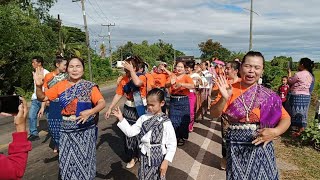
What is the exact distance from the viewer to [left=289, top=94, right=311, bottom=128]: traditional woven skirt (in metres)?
7.39

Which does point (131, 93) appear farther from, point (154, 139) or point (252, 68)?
point (252, 68)

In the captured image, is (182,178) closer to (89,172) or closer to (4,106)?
(89,172)

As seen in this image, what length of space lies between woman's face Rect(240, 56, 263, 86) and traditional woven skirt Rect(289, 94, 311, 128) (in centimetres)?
487

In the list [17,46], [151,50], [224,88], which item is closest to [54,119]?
[224,88]

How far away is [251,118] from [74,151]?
216 cm

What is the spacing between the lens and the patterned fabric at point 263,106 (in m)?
2.98

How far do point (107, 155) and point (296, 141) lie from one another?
13.9 feet

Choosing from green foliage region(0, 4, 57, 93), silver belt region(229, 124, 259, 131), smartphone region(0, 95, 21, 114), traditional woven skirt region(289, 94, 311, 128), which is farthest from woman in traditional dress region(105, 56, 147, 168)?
green foliage region(0, 4, 57, 93)

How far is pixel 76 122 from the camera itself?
12.8 feet

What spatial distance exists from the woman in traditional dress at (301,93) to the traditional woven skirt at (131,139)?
3974mm

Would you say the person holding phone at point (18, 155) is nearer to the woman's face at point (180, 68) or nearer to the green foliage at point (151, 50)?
the woman's face at point (180, 68)

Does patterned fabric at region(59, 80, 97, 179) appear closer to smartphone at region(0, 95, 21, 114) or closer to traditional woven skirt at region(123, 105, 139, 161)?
traditional woven skirt at region(123, 105, 139, 161)

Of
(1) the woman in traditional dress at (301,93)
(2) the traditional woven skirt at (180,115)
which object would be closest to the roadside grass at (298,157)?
(1) the woman in traditional dress at (301,93)

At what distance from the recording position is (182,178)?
523cm
